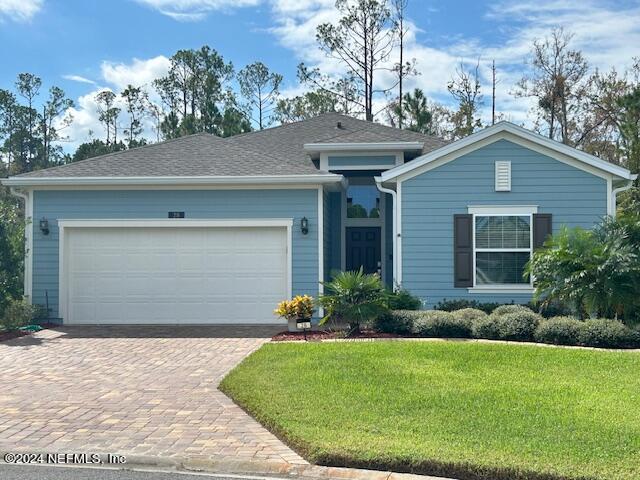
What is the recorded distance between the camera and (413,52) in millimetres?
32219

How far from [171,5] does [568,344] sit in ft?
35.6

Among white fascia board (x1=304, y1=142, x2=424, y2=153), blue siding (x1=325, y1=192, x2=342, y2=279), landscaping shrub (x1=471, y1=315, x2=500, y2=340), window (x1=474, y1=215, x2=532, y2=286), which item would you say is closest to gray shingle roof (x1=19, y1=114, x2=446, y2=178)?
white fascia board (x1=304, y1=142, x2=424, y2=153)

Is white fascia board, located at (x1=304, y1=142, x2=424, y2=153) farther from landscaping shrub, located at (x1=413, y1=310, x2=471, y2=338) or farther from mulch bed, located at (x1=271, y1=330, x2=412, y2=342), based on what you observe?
landscaping shrub, located at (x1=413, y1=310, x2=471, y2=338)

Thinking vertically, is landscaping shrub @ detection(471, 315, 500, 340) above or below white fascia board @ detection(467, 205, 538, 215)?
below

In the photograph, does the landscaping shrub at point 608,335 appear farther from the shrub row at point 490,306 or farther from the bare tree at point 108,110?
the bare tree at point 108,110

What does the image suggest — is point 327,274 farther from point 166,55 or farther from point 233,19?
point 166,55

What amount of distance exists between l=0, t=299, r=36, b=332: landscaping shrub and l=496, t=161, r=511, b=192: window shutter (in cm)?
1010

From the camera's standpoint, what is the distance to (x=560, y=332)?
1076 centimetres

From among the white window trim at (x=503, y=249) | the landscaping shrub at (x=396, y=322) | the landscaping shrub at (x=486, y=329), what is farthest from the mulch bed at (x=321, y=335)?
the white window trim at (x=503, y=249)

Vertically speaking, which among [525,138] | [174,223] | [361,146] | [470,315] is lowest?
[470,315]

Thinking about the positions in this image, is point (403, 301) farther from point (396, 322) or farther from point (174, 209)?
point (174, 209)

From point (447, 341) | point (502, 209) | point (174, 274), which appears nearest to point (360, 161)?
point (502, 209)

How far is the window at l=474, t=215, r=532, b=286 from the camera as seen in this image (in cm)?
1392

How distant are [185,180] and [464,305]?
21.1 feet
